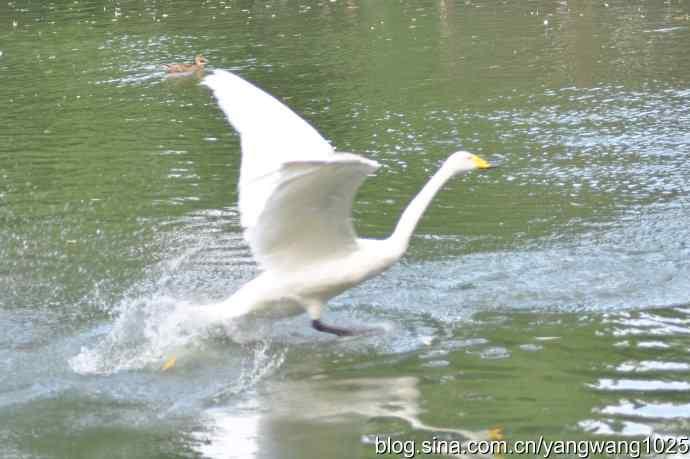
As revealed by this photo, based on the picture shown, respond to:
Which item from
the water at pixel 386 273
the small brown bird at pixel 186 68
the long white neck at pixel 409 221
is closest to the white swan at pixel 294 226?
the long white neck at pixel 409 221

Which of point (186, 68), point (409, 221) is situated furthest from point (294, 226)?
point (186, 68)

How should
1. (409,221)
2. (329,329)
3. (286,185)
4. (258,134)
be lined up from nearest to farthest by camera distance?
(286,185)
(409,221)
(329,329)
(258,134)

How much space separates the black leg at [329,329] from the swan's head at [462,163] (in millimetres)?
1259

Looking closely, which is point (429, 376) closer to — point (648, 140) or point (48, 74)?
point (648, 140)

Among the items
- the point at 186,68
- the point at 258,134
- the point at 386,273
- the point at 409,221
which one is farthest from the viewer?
the point at 186,68

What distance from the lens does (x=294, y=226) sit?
284 inches

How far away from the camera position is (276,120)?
310 inches

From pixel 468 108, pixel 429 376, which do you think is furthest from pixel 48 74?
pixel 429 376

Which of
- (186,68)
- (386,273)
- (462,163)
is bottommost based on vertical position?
(386,273)

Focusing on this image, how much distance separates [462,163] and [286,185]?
1730 millimetres

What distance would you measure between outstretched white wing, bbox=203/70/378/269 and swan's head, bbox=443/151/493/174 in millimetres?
831

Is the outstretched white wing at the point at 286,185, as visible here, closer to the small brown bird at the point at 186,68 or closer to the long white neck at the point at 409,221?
the long white neck at the point at 409,221

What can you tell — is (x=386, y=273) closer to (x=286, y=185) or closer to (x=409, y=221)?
(x=409, y=221)

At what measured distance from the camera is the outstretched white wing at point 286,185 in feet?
21.0
